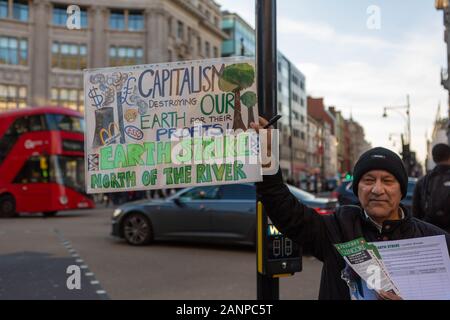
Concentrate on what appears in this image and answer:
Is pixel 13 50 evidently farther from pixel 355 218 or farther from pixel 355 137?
pixel 355 137

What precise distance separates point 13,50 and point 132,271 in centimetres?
4229

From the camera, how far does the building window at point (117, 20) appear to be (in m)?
49.1

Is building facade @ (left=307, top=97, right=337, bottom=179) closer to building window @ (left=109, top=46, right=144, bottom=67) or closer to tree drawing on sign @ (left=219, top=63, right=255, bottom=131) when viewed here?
building window @ (left=109, top=46, right=144, bottom=67)

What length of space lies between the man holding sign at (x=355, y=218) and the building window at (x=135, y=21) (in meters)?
50.0

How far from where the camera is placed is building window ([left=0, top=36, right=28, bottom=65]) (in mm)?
43875

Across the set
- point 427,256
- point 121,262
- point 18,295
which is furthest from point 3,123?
point 427,256

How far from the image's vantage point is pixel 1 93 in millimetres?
43375

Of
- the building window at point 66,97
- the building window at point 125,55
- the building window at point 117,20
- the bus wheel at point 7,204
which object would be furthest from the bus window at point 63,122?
the building window at point 117,20

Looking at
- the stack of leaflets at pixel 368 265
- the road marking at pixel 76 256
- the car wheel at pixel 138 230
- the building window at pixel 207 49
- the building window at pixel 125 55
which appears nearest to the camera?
the stack of leaflets at pixel 368 265

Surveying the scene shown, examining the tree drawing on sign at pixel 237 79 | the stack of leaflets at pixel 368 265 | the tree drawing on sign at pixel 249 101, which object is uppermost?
the tree drawing on sign at pixel 237 79

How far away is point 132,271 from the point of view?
7754 millimetres

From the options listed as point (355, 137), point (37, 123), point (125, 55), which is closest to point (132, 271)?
point (37, 123)

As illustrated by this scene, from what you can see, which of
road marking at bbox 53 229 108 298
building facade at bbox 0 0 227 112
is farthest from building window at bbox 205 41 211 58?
road marking at bbox 53 229 108 298

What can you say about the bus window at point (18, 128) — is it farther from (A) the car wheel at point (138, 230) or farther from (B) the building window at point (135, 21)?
(B) the building window at point (135, 21)
